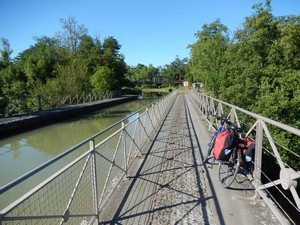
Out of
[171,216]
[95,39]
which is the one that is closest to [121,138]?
[171,216]

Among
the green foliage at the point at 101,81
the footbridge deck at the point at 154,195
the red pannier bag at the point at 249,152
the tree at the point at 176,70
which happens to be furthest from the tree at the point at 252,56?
the tree at the point at 176,70

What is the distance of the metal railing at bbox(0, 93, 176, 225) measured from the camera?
2267 mm

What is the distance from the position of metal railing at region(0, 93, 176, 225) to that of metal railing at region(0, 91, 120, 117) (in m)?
8.21

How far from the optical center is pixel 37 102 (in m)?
19.2

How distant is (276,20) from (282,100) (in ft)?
28.5

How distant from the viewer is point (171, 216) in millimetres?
3496

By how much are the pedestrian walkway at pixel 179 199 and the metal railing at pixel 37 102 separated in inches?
473

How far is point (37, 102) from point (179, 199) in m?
17.6

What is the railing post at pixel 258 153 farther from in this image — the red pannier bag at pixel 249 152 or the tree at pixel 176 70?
the tree at pixel 176 70

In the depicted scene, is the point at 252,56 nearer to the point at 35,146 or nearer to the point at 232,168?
the point at 35,146

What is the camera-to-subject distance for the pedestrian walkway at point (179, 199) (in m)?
3.42

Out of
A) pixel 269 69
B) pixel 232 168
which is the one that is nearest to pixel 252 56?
pixel 269 69

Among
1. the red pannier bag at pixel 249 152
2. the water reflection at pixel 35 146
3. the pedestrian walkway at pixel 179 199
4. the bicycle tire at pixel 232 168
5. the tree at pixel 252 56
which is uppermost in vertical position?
the tree at pixel 252 56

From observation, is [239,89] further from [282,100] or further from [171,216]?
[171,216]
